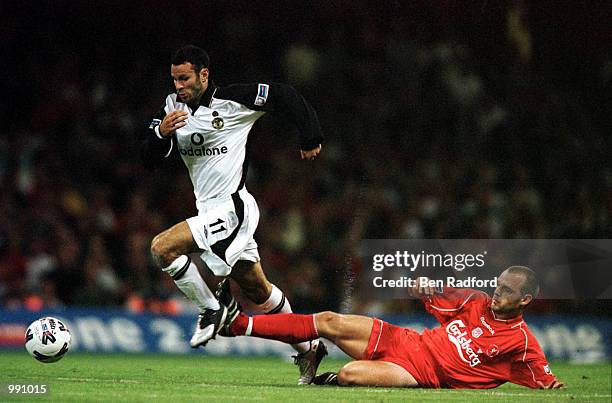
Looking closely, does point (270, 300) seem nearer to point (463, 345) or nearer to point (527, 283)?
point (463, 345)

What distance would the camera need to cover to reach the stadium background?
32.1 feet

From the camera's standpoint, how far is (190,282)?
6027mm

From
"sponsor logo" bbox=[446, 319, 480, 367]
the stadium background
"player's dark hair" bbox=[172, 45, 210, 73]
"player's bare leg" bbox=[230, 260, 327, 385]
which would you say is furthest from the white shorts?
the stadium background

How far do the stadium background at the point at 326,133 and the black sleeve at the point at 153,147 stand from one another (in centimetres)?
364

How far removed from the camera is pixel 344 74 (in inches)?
416

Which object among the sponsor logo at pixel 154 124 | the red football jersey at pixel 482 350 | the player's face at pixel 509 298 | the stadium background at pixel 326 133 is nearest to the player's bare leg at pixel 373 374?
the red football jersey at pixel 482 350

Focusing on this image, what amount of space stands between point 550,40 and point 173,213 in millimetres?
4167

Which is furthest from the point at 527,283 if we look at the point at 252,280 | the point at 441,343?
the point at 252,280

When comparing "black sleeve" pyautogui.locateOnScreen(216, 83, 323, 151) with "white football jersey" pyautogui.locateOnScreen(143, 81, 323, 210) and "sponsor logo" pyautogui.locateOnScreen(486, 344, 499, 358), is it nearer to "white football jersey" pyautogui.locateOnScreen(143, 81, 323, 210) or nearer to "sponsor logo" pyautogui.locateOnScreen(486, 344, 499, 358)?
"white football jersey" pyautogui.locateOnScreen(143, 81, 323, 210)

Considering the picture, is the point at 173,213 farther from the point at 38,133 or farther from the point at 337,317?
the point at 337,317

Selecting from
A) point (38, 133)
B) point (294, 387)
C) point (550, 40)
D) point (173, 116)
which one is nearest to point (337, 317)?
point (294, 387)

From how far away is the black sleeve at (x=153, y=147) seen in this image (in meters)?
6.11

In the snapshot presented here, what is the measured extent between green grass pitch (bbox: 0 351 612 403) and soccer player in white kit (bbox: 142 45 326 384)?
0.54 metres

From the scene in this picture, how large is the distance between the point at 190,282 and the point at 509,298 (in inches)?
74.8
